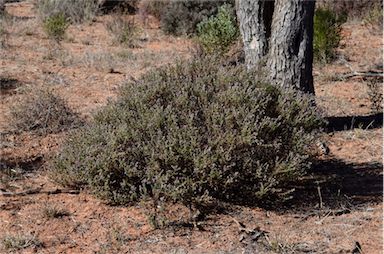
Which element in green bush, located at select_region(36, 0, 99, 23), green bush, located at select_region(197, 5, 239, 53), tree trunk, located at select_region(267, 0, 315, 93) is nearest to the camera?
tree trunk, located at select_region(267, 0, 315, 93)

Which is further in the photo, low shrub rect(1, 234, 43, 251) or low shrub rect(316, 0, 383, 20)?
low shrub rect(316, 0, 383, 20)

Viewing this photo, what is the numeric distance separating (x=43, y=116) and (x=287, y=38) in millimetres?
2540

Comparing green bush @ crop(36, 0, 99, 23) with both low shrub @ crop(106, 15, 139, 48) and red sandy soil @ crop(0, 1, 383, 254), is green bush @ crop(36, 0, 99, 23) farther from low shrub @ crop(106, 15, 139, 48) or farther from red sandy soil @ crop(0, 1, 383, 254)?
red sandy soil @ crop(0, 1, 383, 254)

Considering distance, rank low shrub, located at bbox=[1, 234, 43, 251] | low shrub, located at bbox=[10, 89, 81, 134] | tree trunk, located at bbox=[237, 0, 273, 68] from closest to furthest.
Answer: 1. low shrub, located at bbox=[1, 234, 43, 251]
2. low shrub, located at bbox=[10, 89, 81, 134]
3. tree trunk, located at bbox=[237, 0, 273, 68]

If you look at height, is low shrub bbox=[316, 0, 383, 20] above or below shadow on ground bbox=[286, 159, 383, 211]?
above

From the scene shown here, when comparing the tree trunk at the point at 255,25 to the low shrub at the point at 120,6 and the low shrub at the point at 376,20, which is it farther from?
the low shrub at the point at 120,6

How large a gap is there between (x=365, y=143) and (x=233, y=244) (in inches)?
107

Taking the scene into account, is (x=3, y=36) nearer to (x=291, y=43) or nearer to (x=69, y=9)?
(x=69, y=9)

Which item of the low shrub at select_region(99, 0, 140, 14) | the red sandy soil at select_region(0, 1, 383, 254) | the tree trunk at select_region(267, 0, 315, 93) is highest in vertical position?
the tree trunk at select_region(267, 0, 315, 93)

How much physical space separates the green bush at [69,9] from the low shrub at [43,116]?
6209 millimetres

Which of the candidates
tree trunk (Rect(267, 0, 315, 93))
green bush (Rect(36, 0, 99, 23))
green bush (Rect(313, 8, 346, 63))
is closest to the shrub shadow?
tree trunk (Rect(267, 0, 315, 93))

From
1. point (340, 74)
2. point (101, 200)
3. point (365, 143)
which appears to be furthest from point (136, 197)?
point (340, 74)

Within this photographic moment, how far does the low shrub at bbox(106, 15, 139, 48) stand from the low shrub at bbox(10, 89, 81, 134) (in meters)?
4.20

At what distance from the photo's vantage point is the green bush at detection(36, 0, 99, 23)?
12.9 m
